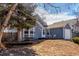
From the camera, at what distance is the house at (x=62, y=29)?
185 centimetres

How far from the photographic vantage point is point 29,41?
6.11ft

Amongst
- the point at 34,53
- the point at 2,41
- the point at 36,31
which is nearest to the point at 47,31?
the point at 36,31

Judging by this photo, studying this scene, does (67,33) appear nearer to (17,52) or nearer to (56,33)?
(56,33)

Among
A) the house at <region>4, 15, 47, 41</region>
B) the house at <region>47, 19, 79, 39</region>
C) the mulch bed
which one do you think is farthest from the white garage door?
the mulch bed

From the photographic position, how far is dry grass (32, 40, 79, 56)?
1.84m

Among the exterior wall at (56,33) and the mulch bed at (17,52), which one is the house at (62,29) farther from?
the mulch bed at (17,52)

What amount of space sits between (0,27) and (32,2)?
39 cm

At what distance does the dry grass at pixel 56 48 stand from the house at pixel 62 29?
58 millimetres

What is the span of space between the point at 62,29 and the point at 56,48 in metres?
0.19

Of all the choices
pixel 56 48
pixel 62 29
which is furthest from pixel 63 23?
pixel 56 48

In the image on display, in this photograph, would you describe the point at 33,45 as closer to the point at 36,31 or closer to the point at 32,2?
the point at 36,31

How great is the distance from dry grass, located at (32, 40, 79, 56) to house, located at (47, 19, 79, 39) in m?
0.06

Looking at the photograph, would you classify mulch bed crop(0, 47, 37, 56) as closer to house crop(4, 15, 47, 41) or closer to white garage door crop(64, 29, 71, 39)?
house crop(4, 15, 47, 41)

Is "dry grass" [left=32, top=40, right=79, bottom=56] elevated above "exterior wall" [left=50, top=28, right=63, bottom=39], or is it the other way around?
"exterior wall" [left=50, top=28, right=63, bottom=39]
